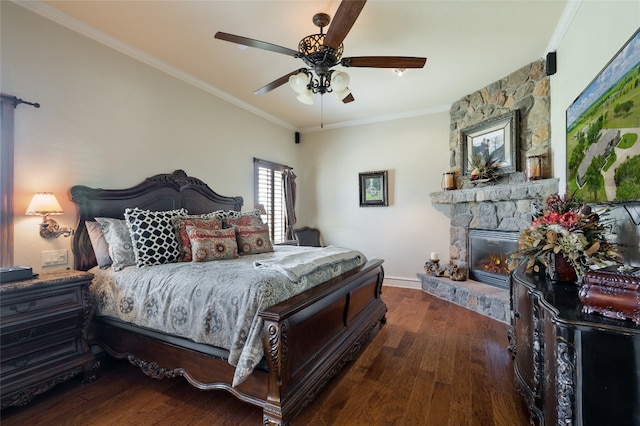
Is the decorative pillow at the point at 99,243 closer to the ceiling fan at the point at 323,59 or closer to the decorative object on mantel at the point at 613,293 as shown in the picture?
the ceiling fan at the point at 323,59

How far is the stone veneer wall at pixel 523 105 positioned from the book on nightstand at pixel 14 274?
4.66 meters

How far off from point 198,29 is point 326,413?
3.28 meters

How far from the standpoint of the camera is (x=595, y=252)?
1.39 m

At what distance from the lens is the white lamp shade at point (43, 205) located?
215 cm

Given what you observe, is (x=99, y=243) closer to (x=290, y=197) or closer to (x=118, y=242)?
(x=118, y=242)

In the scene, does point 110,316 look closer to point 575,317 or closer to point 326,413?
point 326,413

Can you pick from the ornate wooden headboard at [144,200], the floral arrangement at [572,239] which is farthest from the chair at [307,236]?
the floral arrangement at [572,239]

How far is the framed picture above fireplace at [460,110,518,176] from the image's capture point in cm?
352

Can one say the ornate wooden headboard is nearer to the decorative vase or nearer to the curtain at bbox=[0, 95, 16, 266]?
the curtain at bbox=[0, 95, 16, 266]

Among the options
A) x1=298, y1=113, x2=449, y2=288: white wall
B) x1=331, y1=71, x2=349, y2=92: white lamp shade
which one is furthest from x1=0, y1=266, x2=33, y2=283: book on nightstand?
x1=298, y1=113, x2=449, y2=288: white wall

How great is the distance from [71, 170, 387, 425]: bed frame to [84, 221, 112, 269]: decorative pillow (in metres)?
0.11

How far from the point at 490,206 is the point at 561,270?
8.21ft

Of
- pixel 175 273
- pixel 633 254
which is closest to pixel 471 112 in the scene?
pixel 633 254

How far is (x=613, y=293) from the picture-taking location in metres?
1.06
